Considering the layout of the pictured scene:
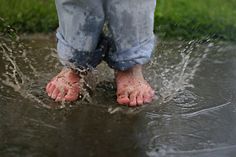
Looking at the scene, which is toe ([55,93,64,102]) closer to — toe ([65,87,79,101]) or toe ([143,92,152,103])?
toe ([65,87,79,101])

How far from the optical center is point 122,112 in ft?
7.55

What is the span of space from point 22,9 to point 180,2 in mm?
885

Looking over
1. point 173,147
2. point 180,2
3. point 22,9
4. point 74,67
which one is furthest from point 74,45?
point 180,2

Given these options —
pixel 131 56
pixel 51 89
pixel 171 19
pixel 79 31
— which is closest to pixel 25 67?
pixel 51 89

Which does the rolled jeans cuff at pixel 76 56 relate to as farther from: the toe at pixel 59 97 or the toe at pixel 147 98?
the toe at pixel 147 98

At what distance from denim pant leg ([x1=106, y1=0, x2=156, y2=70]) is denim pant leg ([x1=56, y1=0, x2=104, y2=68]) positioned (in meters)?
0.05

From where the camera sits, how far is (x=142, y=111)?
2.32 metres

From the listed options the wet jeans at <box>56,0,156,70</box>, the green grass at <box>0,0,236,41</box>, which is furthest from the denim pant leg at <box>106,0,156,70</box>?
the green grass at <box>0,0,236,41</box>

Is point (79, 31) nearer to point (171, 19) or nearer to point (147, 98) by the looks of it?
point (147, 98)

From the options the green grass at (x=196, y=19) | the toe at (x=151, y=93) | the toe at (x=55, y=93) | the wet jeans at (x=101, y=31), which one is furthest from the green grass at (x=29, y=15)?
the toe at (x=151, y=93)

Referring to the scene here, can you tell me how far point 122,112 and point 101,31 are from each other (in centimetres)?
35

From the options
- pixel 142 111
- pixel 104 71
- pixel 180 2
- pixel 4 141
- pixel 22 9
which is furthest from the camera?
pixel 180 2

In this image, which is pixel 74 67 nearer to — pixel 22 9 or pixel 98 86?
pixel 98 86

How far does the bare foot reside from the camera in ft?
7.84
